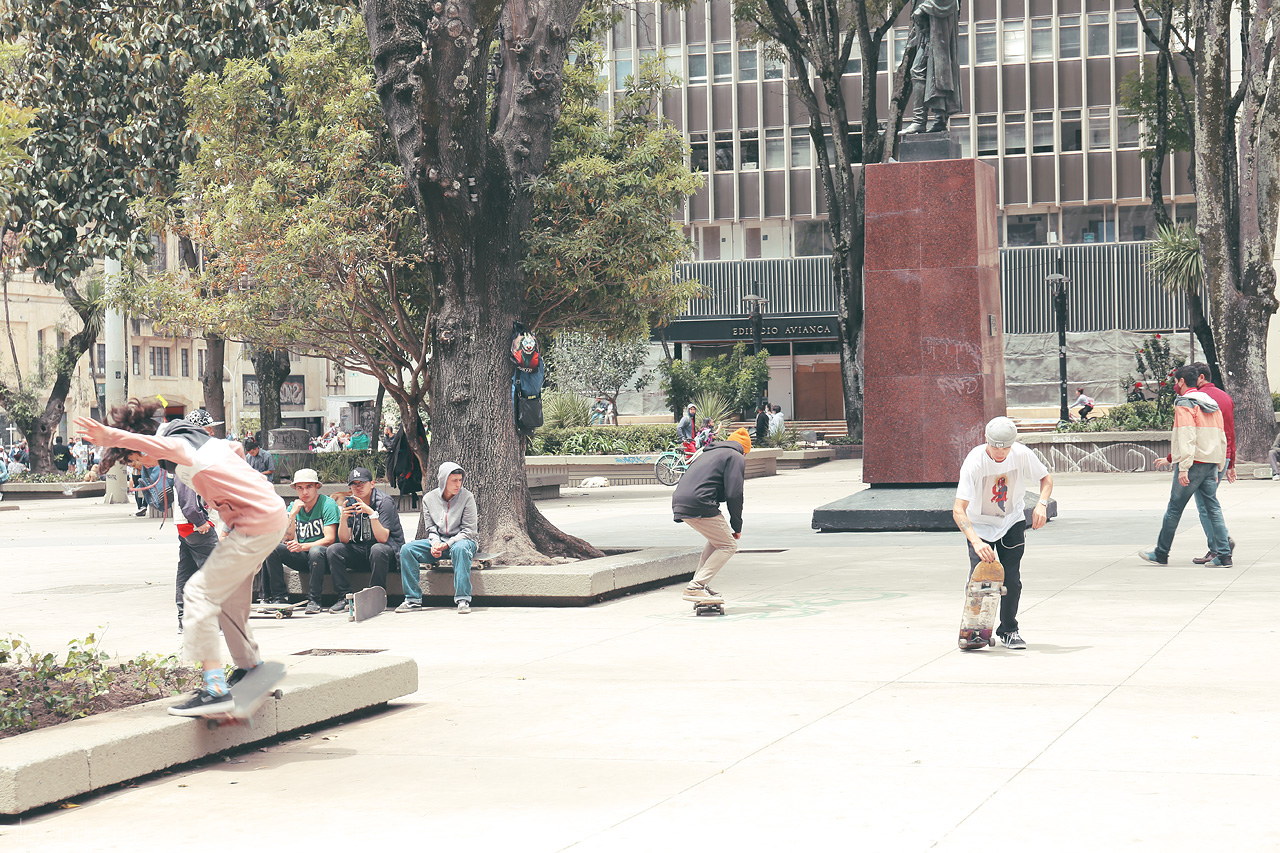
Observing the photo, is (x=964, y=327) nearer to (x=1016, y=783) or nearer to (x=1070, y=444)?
(x=1016, y=783)

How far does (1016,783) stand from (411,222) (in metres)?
16.0

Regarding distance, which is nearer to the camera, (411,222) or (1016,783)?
(1016,783)

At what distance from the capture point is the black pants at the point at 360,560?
11.6 m

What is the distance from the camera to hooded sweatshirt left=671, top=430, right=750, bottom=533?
34.3 feet

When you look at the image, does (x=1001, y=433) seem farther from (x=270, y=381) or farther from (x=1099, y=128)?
(x=1099, y=128)

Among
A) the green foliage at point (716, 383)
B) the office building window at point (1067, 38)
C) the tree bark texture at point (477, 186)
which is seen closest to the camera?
the tree bark texture at point (477, 186)

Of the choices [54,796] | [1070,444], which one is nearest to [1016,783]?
[54,796]

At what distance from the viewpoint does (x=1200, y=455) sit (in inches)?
483

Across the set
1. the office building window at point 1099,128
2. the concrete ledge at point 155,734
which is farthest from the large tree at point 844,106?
the concrete ledge at point 155,734

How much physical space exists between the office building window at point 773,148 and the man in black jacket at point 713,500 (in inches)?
1777

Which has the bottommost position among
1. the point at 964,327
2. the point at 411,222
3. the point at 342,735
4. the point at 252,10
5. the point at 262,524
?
the point at 342,735

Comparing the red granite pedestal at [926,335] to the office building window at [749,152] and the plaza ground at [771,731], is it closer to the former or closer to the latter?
the plaza ground at [771,731]

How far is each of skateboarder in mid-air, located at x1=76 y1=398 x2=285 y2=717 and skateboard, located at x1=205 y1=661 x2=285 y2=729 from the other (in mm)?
36

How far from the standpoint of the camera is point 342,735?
679 cm
